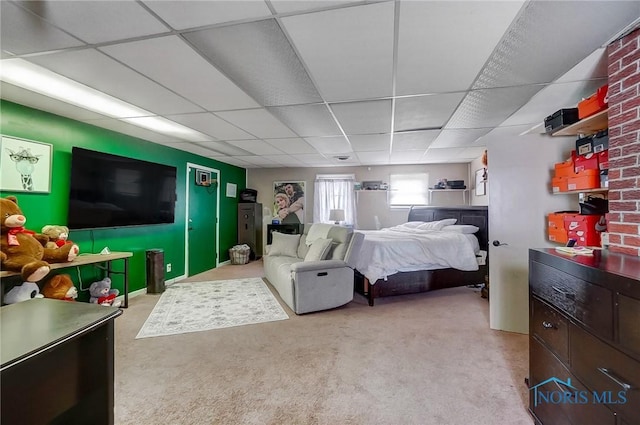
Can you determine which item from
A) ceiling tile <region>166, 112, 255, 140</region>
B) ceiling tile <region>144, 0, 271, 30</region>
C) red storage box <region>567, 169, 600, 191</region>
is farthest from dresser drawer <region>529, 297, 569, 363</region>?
ceiling tile <region>166, 112, 255, 140</region>

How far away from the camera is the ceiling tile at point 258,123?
118 inches

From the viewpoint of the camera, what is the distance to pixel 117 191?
357 centimetres

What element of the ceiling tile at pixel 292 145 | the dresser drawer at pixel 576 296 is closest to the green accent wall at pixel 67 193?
the ceiling tile at pixel 292 145

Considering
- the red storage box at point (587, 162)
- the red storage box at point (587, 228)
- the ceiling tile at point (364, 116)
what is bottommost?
the red storage box at point (587, 228)

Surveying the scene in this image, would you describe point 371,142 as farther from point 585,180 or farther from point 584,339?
point 584,339

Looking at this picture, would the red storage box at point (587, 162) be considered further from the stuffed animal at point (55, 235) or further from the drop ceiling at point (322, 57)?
the stuffed animal at point (55, 235)

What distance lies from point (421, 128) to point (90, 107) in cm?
371

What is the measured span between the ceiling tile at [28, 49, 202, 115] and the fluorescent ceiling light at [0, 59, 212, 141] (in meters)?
0.13

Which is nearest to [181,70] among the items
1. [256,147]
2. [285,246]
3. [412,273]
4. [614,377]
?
[256,147]

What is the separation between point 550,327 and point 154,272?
175 inches

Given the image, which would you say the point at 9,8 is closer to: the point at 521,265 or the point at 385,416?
the point at 385,416

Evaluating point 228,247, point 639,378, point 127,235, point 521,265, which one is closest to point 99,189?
point 127,235

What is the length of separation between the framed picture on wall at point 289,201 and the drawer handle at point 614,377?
6214 mm

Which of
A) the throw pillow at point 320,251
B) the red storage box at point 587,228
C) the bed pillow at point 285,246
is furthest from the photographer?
the bed pillow at point 285,246
